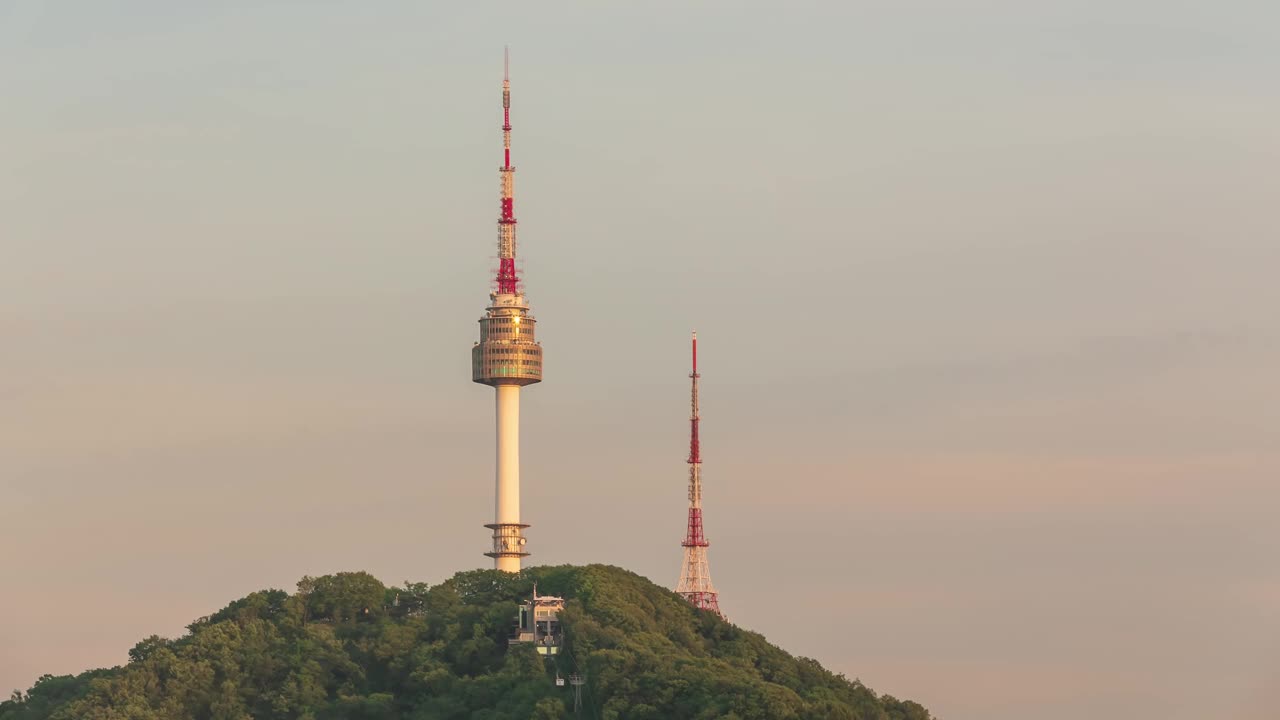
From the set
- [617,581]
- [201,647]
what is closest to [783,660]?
[617,581]

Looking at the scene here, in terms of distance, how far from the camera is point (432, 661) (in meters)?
170

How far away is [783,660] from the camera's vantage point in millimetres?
173250

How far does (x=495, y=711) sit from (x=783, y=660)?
921 inches

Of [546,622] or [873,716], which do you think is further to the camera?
[546,622]

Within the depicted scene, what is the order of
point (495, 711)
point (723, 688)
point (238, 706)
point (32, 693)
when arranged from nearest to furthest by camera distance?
point (723, 688) → point (495, 711) → point (238, 706) → point (32, 693)

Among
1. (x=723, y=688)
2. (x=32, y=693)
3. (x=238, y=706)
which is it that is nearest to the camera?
(x=723, y=688)

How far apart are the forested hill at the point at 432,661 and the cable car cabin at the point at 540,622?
147 cm

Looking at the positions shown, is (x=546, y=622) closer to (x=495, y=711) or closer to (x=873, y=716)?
(x=495, y=711)

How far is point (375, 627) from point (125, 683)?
17.1 meters

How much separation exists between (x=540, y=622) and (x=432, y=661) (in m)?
7.31

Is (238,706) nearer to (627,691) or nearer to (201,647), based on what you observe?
(201,647)

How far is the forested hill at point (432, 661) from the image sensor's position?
513 ft

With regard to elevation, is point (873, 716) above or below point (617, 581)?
below

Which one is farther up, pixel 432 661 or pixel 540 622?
pixel 540 622
